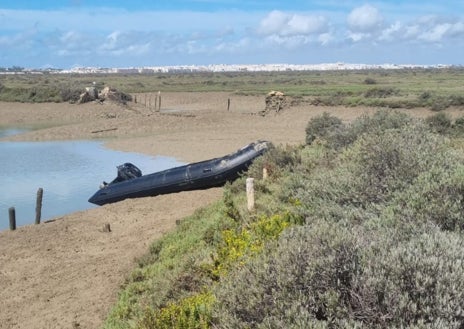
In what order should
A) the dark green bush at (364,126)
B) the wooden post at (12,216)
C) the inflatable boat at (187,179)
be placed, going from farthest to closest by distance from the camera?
the inflatable boat at (187,179), the wooden post at (12,216), the dark green bush at (364,126)

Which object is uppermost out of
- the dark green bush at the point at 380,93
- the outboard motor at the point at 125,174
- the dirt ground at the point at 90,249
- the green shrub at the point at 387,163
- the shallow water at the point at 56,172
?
the green shrub at the point at 387,163

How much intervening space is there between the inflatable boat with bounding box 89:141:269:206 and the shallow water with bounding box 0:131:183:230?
Result: 107 centimetres

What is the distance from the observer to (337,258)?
479cm

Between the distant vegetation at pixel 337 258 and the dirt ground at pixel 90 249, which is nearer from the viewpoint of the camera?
the distant vegetation at pixel 337 258

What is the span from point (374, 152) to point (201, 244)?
3.76 m

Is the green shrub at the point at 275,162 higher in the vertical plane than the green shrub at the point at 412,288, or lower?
lower

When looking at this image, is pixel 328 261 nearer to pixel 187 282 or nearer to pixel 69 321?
pixel 187 282

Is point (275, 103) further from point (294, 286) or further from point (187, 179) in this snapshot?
point (294, 286)

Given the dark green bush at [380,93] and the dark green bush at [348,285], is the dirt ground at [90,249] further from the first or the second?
the dark green bush at [380,93]

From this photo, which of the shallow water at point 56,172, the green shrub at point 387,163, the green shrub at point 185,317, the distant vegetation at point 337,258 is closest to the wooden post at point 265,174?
the distant vegetation at point 337,258

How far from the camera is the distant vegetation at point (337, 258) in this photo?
436cm

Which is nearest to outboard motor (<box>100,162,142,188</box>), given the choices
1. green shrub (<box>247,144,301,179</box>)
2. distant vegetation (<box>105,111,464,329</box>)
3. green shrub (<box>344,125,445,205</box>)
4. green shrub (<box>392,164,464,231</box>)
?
green shrub (<box>247,144,301,179</box>)

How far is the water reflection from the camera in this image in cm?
1983

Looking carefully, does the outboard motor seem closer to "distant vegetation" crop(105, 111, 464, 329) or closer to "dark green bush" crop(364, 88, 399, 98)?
"distant vegetation" crop(105, 111, 464, 329)
